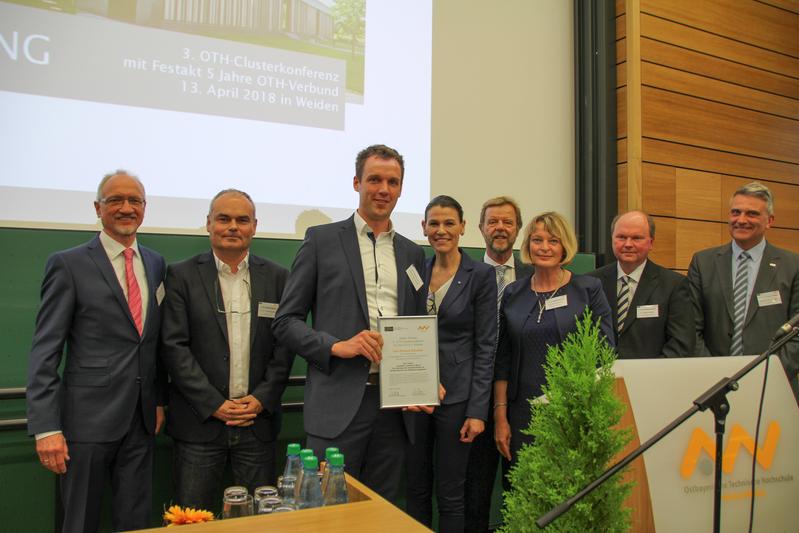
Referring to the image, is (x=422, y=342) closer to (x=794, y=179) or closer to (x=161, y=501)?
(x=161, y=501)

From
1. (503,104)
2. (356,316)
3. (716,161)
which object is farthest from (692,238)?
(356,316)

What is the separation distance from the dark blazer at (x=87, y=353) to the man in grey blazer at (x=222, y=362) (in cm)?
16

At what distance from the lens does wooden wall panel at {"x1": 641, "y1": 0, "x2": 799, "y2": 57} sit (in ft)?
15.9

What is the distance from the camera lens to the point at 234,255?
2.59 metres

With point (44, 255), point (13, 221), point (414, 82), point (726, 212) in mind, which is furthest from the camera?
point (726, 212)

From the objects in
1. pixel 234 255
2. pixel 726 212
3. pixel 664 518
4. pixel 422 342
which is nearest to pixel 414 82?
pixel 234 255

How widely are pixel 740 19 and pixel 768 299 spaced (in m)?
3.34

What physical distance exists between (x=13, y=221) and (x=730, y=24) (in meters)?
5.58

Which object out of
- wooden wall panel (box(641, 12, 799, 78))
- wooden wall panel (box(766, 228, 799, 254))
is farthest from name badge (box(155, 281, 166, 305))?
wooden wall panel (box(766, 228, 799, 254))

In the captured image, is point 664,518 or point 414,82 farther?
point 414,82

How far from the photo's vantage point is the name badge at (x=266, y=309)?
2.56m

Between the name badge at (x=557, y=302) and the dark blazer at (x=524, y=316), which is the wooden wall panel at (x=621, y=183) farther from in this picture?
the name badge at (x=557, y=302)

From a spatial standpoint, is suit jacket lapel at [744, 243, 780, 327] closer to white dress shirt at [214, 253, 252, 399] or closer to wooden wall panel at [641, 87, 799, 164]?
wooden wall panel at [641, 87, 799, 164]

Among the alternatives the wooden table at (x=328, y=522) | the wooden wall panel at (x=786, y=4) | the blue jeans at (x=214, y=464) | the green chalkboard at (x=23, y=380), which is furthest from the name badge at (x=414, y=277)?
the wooden wall panel at (x=786, y=4)
